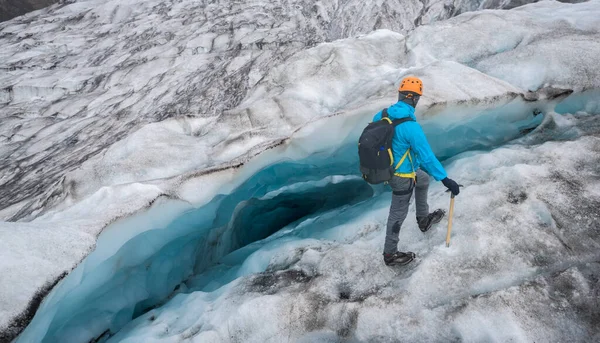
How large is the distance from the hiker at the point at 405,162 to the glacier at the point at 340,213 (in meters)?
0.34

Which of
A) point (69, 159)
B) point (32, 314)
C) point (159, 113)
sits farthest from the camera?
point (159, 113)

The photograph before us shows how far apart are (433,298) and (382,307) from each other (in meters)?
0.42

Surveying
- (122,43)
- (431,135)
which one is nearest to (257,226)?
(431,135)

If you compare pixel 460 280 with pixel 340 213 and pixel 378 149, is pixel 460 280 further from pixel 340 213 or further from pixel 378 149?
pixel 340 213

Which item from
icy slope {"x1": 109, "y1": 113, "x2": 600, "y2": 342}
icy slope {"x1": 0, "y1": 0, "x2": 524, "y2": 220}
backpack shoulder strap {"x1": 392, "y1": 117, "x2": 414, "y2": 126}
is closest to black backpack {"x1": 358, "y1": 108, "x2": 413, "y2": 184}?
backpack shoulder strap {"x1": 392, "y1": 117, "x2": 414, "y2": 126}

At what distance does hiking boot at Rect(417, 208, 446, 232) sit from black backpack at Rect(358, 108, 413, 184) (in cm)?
85

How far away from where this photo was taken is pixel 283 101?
6.11 m

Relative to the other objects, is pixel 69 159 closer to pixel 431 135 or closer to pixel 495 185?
pixel 431 135

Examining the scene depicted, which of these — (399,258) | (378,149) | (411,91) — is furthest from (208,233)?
(411,91)

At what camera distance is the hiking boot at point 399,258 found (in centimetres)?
331

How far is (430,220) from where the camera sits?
365 cm

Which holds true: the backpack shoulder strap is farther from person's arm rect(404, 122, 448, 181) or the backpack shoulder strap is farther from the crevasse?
the crevasse

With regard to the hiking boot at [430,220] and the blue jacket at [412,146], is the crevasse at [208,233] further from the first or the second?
the blue jacket at [412,146]

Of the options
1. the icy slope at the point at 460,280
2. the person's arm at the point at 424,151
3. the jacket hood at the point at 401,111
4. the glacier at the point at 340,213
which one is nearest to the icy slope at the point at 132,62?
the glacier at the point at 340,213
